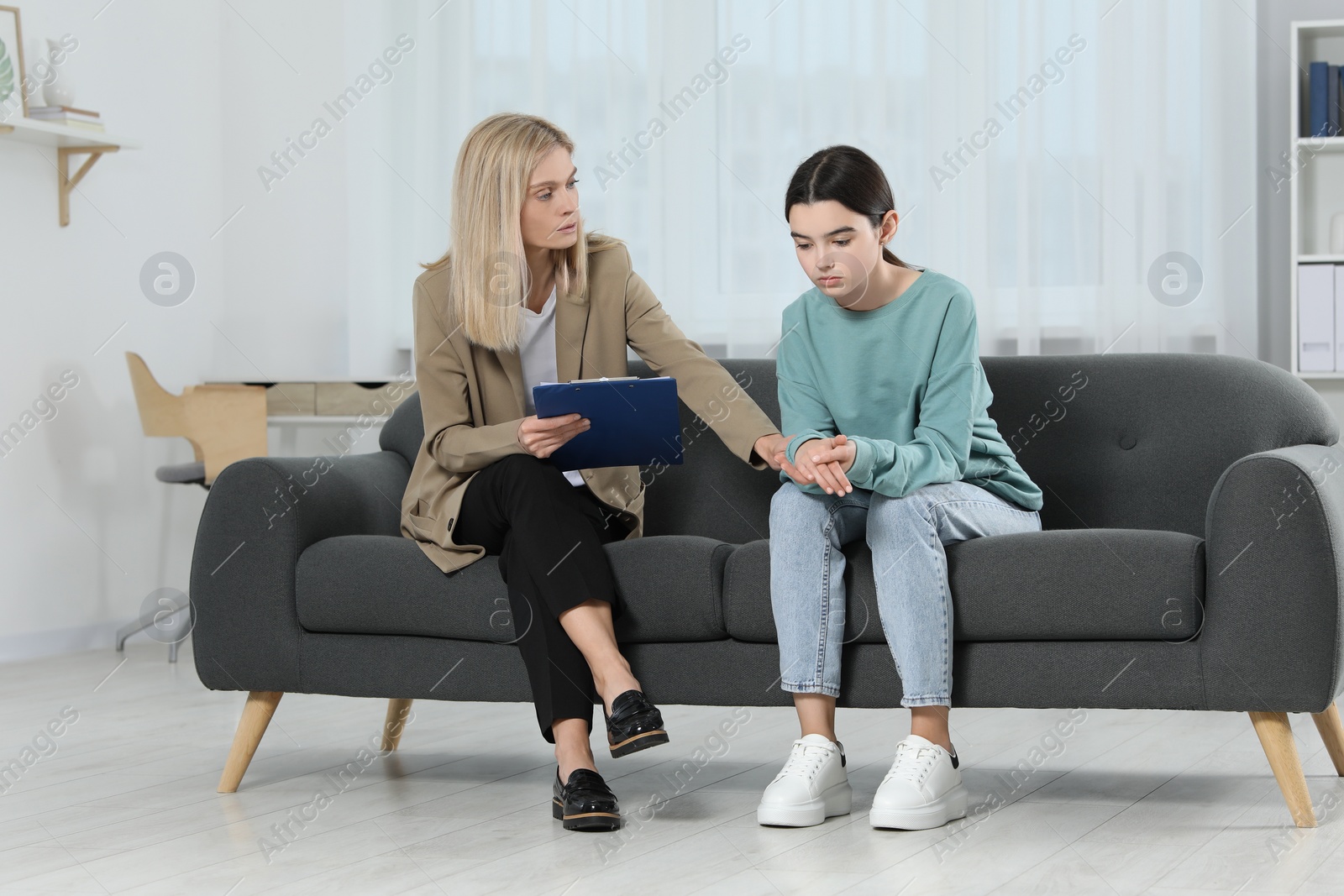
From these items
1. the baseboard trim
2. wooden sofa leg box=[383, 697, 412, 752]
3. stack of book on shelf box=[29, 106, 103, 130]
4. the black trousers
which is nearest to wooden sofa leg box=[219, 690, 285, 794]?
wooden sofa leg box=[383, 697, 412, 752]

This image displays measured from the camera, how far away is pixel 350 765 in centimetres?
225

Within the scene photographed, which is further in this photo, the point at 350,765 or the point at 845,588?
the point at 350,765

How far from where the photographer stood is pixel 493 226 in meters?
2.06

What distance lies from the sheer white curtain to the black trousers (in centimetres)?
194

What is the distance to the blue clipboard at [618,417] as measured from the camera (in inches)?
71.1

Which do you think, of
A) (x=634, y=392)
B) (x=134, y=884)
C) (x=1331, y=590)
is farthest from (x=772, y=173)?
(x=134, y=884)

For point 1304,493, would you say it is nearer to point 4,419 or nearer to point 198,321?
point 4,419

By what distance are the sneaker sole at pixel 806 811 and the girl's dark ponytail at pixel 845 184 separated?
78 cm

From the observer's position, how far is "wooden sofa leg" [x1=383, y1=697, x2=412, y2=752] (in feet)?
7.64

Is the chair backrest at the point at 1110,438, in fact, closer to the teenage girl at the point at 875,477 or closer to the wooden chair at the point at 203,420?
the teenage girl at the point at 875,477

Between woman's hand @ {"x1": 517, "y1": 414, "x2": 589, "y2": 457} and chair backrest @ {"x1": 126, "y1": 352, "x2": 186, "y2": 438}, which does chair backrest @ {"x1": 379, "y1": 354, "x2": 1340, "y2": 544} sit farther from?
chair backrest @ {"x1": 126, "y1": 352, "x2": 186, "y2": 438}

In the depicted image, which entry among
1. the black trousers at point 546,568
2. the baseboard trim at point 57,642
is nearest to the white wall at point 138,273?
the baseboard trim at point 57,642

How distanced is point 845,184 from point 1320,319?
190 centimetres

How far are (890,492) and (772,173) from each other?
2.19 metres
